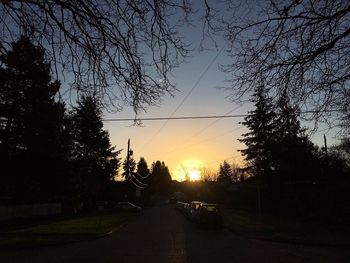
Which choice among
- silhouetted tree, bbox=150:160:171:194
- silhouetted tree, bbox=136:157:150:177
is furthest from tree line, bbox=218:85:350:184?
silhouetted tree, bbox=150:160:171:194

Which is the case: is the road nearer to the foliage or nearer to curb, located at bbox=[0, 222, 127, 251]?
curb, located at bbox=[0, 222, 127, 251]

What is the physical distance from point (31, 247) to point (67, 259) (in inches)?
187

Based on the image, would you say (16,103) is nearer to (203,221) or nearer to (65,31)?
(203,221)

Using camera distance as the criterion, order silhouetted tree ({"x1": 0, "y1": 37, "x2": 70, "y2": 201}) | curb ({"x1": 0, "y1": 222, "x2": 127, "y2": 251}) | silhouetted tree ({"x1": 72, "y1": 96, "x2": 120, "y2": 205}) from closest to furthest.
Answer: curb ({"x1": 0, "y1": 222, "x2": 127, "y2": 251})
silhouetted tree ({"x1": 0, "y1": 37, "x2": 70, "y2": 201})
silhouetted tree ({"x1": 72, "y1": 96, "x2": 120, "y2": 205})

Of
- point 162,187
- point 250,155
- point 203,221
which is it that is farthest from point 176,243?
point 162,187

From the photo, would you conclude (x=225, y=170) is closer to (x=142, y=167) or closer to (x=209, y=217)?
(x=142, y=167)

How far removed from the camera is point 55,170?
45.4m

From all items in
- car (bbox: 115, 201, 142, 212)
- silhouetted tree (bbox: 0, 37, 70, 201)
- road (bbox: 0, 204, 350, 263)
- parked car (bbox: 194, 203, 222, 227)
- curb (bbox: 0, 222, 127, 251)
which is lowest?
road (bbox: 0, 204, 350, 263)

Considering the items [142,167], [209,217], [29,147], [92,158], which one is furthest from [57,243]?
[142,167]

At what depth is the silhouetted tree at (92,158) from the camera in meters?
57.4

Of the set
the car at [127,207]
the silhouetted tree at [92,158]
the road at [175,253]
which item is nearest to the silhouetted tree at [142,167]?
the silhouetted tree at [92,158]

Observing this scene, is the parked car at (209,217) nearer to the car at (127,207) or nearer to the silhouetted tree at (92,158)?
the silhouetted tree at (92,158)

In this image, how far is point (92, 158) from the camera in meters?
67.9

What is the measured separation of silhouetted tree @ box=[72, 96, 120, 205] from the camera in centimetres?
5744
